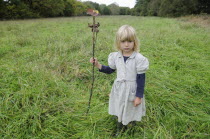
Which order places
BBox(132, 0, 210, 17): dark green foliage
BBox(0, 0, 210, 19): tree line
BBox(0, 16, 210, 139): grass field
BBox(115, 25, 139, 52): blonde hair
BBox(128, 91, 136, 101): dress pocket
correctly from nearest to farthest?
BBox(115, 25, 139, 52): blonde hair
BBox(128, 91, 136, 101): dress pocket
BBox(0, 16, 210, 139): grass field
BBox(0, 0, 210, 19): tree line
BBox(132, 0, 210, 17): dark green foliage

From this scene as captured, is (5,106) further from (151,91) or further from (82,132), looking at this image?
(151,91)

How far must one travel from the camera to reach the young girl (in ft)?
4.37

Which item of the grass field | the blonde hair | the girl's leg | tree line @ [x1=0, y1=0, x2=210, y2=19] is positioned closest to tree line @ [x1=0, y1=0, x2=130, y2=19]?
tree line @ [x1=0, y1=0, x2=210, y2=19]

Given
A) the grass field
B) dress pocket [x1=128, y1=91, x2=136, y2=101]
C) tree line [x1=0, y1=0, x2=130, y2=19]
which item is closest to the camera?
dress pocket [x1=128, y1=91, x2=136, y2=101]

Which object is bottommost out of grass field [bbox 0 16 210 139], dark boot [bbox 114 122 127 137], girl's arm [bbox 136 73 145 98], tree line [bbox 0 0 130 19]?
dark boot [bbox 114 122 127 137]

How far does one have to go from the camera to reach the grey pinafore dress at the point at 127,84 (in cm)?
135

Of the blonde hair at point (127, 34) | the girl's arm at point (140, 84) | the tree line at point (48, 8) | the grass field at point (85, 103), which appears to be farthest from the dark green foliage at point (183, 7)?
the girl's arm at point (140, 84)

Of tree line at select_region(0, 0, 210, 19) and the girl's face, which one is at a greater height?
tree line at select_region(0, 0, 210, 19)

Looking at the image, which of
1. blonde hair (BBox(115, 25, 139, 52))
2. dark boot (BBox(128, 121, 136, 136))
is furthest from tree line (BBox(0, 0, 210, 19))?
dark boot (BBox(128, 121, 136, 136))

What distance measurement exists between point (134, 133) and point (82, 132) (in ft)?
2.07

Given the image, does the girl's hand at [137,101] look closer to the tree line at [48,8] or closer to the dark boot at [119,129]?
the dark boot at [119,129]

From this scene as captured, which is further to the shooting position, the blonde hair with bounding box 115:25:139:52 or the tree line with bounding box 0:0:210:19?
the tree line with bounding box 0:0:210:19

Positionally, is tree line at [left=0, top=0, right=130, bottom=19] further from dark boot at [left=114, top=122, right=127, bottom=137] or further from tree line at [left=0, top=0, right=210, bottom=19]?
dark boot at [left=114, top=122, right=127, bottom=137]

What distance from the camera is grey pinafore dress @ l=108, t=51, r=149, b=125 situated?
135 centimetres
